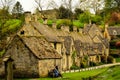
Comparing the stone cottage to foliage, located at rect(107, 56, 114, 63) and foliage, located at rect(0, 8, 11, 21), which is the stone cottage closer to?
foliage, located at rect(0, 8, 11, 21)

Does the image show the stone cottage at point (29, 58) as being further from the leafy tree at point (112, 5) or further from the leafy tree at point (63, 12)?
the leafy tree at point (63, 12)

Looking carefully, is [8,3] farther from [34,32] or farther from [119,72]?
[119,72]

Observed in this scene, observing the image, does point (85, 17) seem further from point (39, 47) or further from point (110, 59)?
point (39, 47)

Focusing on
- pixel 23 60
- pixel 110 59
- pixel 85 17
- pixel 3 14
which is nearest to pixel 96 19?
pixel 85 17

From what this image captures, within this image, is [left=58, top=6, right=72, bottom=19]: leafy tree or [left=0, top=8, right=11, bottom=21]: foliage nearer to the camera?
[left=0, top=8, right=11, bottom=21]: foliage

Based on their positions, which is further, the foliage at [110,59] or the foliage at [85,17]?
the foliage at [85,17]

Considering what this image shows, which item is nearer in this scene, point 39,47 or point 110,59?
point 39,47

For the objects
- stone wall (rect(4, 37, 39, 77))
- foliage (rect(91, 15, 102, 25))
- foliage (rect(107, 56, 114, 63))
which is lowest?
foliage (rect(107, 56, 114, 63))

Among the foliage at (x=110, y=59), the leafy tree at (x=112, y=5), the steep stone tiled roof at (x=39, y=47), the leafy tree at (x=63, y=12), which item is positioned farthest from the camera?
the leafy tree at (x=63, y=12)

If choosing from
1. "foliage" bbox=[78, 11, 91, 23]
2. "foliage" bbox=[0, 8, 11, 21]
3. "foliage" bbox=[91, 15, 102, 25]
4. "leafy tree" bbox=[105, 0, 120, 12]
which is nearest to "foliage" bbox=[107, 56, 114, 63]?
"foliage" bbox=[78, 11, 91, 23]

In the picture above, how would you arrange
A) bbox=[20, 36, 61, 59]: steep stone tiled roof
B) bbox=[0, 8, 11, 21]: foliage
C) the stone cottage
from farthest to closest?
1. bbox=[0, 8, 11, 21]: foliage
2. bbox=[20, 36, 61, 59]: steep stone tiled roof
3. the stone cottage

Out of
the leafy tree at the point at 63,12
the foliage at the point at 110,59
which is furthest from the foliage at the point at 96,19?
the foliage at the point at 110,59

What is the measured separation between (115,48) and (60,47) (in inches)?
1955

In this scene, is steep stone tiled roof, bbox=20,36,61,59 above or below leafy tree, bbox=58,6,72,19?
below
